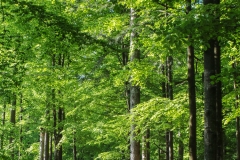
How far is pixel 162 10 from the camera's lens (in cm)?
916

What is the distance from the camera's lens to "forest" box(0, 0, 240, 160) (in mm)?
5383

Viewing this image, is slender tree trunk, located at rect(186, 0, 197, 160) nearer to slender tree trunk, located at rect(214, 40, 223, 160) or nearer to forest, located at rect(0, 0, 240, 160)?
forest, located at rect(0, 0, 240, 160)

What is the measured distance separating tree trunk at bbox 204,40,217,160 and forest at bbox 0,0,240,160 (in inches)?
0.7

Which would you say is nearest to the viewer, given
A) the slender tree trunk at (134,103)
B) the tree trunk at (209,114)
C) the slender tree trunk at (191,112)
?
the tree trunk at (209,114)

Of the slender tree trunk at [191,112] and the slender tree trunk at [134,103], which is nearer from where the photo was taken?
the slender tree trunk at [191,112]

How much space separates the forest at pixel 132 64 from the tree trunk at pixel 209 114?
0.7 inches

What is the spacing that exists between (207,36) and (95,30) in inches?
257

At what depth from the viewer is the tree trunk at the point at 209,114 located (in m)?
5.58

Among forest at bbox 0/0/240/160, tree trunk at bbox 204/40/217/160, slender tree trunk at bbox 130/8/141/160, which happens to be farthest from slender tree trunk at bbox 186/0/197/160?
tree trunk at bbox 204/40/217/160

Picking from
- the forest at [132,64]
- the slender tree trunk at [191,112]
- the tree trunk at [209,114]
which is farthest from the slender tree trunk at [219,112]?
the tree trunk at [209,114]

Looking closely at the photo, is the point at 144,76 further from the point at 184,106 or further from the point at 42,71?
the point at 42,71

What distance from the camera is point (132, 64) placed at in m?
10.2

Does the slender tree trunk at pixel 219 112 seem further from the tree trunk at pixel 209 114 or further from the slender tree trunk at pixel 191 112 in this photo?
the tree trunk at pixel 209 114

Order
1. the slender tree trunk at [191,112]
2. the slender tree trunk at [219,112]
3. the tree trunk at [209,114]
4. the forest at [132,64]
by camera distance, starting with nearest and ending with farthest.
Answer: the forest at [132,64] < the tree trunk at [209,114] < the slender tree trunk at [219,112] < the slender tree trunk at [191,112]
